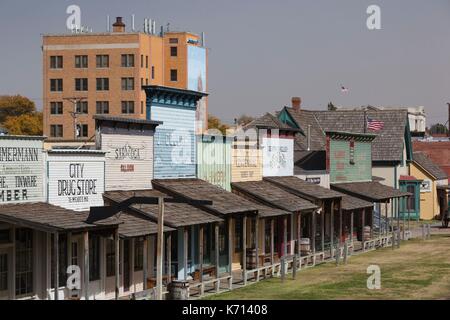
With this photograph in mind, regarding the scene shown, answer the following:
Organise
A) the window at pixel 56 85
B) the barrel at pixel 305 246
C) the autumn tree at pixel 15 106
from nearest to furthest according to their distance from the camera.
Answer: the barrel at pixel 305 246
the window at pixel 56 85
the autumn tree at pixel 15 106

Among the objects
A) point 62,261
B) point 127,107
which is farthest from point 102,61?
point 62,261

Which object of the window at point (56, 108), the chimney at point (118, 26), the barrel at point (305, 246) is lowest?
the barrel at point (305, 246)

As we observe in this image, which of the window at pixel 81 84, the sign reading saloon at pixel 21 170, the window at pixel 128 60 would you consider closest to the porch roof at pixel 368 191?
the sign reading saloon at pixel 21 170

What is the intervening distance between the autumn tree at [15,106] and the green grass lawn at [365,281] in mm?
101575

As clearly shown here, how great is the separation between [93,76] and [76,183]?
87.5 metres

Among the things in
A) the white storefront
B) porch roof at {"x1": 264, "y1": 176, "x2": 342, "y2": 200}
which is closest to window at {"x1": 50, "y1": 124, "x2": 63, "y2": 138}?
porch roof at {"x1": 264, "y1": 176, "x2": 342, "y2": 200}

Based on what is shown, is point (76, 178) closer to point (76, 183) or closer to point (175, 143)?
point (76, 183)

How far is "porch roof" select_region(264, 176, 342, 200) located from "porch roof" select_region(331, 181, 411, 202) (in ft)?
17.5

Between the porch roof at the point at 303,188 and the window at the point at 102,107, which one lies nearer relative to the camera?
the porch roof at the point at 303,188

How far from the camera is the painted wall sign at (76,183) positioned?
99.9 feet

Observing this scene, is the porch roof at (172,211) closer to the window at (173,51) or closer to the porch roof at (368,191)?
the porch roof at (368,191)

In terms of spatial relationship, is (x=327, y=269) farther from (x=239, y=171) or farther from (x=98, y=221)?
(x=98, y=221)

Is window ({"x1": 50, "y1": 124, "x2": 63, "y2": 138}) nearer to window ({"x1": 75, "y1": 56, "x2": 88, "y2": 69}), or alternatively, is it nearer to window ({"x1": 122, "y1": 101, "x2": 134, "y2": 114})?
window ({"x1": 75, "y1": 56, "x2": 88, "y2": 69})

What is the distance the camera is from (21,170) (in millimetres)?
29031
